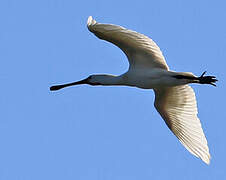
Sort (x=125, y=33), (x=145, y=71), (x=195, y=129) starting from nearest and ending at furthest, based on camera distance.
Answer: (x=125, y=33)
(x=145, y=71)
(x=195, y=129)

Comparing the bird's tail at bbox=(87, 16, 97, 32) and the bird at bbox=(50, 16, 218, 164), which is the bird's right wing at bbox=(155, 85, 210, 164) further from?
the bird's tail at bbox=(87, 16, 97, 32)

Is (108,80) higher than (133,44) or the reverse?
the reverse

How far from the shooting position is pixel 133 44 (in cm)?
1622

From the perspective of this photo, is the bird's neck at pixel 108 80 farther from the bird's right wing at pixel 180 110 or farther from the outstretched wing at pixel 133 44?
the bird's right wing at pixel 180 110

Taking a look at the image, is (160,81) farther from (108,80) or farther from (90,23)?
(90,23)

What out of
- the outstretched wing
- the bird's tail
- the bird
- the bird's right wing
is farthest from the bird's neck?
the bird's tail

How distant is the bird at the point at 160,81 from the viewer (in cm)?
1588

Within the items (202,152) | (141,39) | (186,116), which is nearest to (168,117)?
(186,116)

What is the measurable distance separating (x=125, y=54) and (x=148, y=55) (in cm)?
52

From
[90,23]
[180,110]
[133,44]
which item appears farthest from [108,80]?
[180,110]

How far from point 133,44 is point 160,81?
1.00m

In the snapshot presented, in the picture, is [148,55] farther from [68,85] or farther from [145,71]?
[68,85]

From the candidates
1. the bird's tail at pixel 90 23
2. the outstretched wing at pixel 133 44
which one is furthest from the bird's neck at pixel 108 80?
the bird's tail at pixel 90 23

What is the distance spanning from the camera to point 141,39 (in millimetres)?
15891
